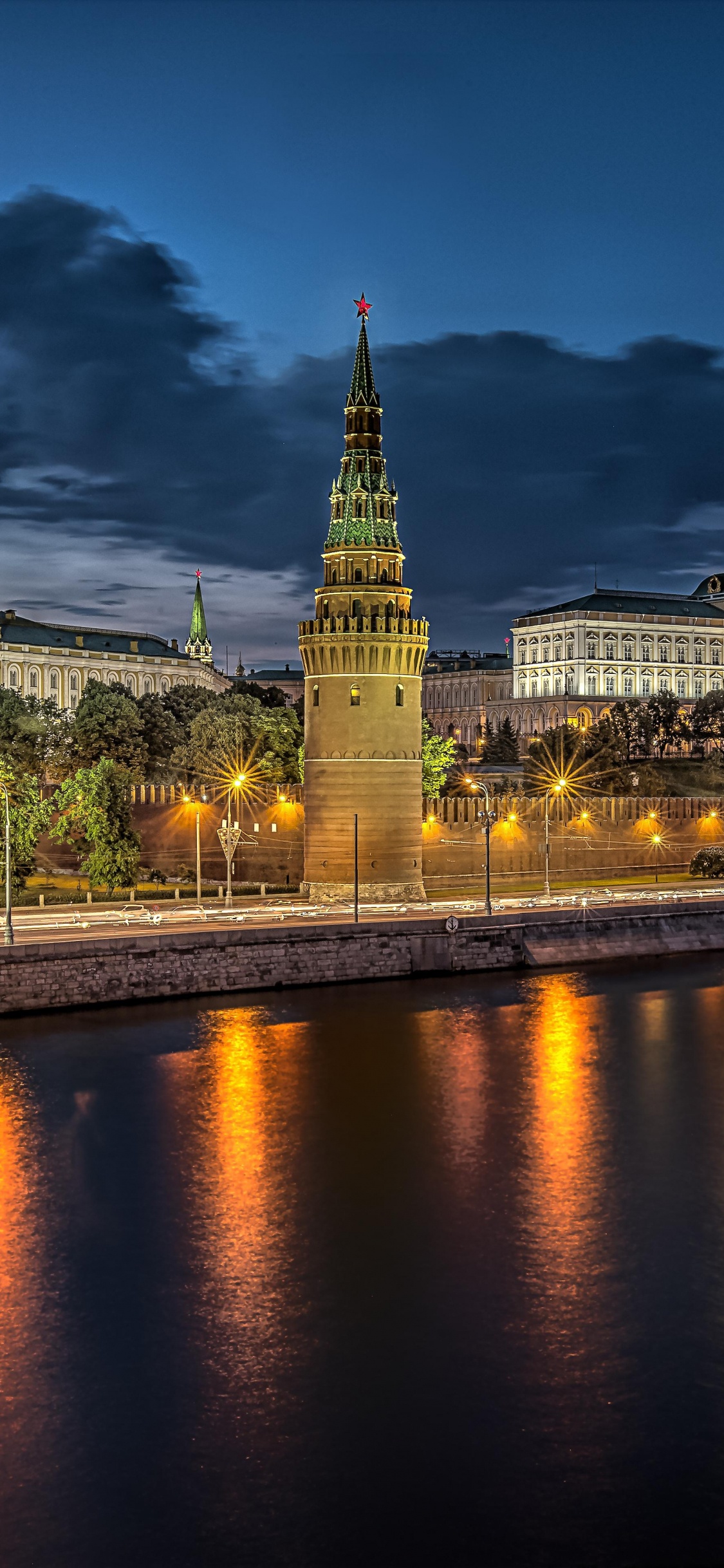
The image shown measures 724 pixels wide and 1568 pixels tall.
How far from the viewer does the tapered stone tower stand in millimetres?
59719

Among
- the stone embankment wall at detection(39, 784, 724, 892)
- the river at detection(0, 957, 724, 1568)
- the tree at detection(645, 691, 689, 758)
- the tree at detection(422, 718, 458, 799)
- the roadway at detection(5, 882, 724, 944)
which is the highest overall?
the tree at detection(645, 691, 689, 758)

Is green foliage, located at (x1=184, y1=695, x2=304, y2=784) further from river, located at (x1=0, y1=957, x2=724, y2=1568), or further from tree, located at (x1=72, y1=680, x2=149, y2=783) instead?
river, located at (x1=0, y1=957, x2=724, y2=1568)

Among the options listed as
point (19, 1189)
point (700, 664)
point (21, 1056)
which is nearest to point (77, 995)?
point (21, 1056)

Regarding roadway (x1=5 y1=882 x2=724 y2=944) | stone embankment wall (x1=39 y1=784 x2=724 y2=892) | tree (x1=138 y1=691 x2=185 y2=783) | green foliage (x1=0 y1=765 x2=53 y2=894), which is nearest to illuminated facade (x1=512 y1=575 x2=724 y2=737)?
tree (x1=138 y1=691 x2=185 y2=783)

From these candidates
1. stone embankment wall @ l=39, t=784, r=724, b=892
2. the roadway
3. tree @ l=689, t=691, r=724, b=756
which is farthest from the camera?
tree @ l=689, t=691, r=724, b=756

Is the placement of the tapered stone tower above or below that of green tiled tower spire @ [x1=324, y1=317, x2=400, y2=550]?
below

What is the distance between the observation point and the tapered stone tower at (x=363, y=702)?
59719 mm

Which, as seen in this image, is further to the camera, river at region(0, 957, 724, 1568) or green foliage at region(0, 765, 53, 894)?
green foliage at region(0, 765, 53, 894)

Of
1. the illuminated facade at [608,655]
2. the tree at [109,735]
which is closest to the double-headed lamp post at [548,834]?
the tree at [109,735]

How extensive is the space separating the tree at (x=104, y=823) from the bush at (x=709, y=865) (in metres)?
32.7

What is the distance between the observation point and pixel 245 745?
8138 cm

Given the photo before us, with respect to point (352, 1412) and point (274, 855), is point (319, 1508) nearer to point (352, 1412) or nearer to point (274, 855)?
point (352, 1412)

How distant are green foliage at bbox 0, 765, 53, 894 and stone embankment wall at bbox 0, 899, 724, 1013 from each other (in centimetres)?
1080

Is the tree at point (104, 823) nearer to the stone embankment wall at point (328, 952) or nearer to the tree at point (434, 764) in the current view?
the stone embankment wall at point (328, 952)
